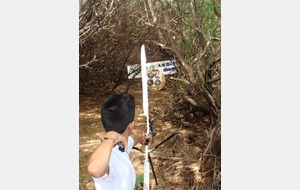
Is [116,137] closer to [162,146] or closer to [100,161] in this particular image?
[100,161]

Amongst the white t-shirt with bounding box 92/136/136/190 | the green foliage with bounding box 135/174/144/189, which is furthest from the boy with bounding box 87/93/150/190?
the green foliage with bounding box 135/174/144/189

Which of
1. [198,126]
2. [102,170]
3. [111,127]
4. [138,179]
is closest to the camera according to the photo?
[102,170]

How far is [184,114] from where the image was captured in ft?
7.08

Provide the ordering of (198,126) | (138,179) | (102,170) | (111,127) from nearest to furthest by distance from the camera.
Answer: (102,170) → (111,127) → (138,179) → (198,126)

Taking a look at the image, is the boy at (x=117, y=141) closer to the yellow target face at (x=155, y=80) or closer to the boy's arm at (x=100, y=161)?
the boy's arm at (x=100, y=161)

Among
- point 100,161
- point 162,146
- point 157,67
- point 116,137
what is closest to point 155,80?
point 157,67

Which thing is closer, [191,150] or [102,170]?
[102,170]

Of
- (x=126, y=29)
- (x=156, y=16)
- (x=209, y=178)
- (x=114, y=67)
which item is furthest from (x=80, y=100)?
(x=209, y=178)

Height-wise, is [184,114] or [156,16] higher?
[156,16]

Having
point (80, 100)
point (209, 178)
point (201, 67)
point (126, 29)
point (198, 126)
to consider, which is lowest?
point (209, 178)

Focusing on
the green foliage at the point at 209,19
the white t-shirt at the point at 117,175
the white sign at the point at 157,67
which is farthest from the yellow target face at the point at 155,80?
the white t-shirt at the point at 117,175

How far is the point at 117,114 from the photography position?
1493 mm

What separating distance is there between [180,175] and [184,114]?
33 centimetres

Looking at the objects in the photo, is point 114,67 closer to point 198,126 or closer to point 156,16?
point 156,16
